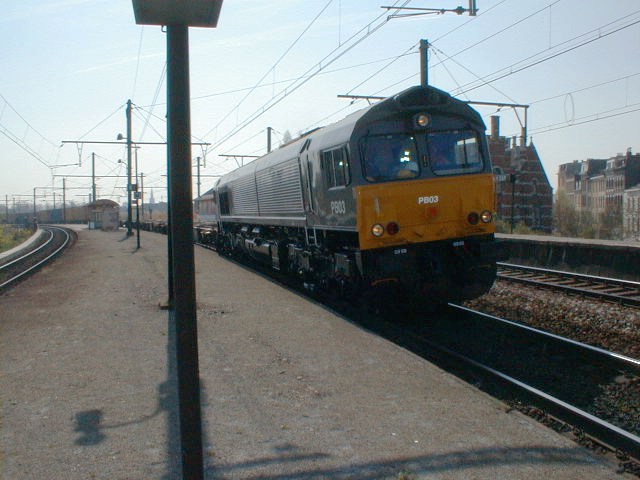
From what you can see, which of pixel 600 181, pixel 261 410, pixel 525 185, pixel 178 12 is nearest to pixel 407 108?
pixel 261 410

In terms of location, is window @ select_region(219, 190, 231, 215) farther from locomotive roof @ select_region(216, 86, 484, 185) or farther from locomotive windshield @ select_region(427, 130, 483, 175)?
locomotive windshield @ select_region(427, 130, 483, 175)

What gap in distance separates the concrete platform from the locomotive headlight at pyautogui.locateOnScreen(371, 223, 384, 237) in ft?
4.66

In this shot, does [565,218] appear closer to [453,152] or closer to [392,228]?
[453,152]

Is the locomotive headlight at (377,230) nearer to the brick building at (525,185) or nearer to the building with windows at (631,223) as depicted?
the building with windows at (631,223)

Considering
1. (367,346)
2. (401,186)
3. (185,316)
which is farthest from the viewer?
(401,186)

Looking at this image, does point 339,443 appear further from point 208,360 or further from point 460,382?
point 208,360

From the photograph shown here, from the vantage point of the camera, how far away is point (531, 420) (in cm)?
529

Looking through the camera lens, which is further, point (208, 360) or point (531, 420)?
point (208, 360)

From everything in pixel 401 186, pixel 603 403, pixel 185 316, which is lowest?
pixel 603 403

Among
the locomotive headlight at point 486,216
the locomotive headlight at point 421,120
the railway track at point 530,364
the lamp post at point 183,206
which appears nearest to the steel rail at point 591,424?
the railway track at point 530,364

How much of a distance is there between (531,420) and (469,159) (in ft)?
17.6

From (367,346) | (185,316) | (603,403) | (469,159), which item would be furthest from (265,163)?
(185,316)

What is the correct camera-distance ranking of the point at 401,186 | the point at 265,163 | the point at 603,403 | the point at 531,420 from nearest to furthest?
the point at 531,420 < the point at 603,403 < the point at 401,186 < the point at 265,163

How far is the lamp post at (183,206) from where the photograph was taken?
304cm
